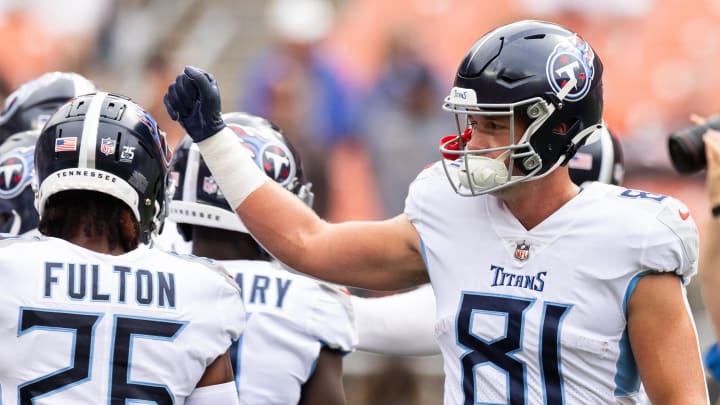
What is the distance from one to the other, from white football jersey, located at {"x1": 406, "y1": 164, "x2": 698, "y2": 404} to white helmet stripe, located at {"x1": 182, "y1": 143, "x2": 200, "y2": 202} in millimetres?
1061

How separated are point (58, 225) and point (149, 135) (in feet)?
1.15

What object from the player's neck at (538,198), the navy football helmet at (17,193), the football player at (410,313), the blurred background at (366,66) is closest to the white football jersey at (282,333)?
the football player at (410,313)

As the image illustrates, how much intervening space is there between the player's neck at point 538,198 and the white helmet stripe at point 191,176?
1.21 m

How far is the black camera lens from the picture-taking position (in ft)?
12.3

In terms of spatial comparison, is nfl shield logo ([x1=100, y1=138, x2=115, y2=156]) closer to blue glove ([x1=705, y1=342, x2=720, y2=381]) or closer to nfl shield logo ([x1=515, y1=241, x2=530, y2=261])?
nfl shield logo ([x1=515, y1=241, x2=530, y2=261])

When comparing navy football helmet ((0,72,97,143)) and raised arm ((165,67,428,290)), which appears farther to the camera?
navy football helmet ((0,72,97,143))

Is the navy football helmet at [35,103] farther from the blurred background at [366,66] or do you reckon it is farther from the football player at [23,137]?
the blurred background at [366,66]

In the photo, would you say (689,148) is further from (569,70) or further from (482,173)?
(482,173)

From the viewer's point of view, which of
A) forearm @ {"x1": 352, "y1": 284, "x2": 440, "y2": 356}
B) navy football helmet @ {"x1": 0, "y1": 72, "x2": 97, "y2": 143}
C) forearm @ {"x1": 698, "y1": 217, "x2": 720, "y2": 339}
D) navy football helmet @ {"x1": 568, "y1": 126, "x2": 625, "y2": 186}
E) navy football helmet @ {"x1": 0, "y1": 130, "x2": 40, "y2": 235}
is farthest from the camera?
navy football helmet @ {"x1": 0, "y1": 72, "x2": 97, "y2": 143}

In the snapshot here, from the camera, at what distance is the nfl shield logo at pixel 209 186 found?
4.25 meters

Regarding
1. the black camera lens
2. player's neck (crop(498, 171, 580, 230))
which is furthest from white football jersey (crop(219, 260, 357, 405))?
the black camera lens

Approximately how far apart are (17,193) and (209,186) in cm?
72

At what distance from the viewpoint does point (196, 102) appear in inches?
137

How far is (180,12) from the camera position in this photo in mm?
12109
